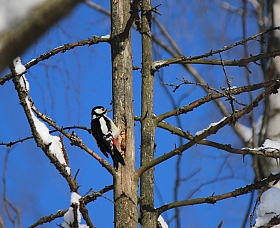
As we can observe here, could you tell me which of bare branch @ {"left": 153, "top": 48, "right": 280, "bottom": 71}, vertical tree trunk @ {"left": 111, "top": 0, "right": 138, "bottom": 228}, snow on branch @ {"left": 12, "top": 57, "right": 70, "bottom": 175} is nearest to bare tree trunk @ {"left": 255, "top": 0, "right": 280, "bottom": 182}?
bare branch @ {"left": 153, "top": 48, "right": 280, "bottom": 71}

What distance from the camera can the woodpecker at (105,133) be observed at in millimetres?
2909

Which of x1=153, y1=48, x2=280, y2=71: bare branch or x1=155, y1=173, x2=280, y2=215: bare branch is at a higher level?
x1=153, y1=48, x2=280, y2=71: bare branch

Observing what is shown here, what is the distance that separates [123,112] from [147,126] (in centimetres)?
53

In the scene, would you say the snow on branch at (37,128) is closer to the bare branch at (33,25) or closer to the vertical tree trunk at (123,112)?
the vertical tree trunk at (123,112)

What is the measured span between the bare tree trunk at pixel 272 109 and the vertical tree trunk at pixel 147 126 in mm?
1048

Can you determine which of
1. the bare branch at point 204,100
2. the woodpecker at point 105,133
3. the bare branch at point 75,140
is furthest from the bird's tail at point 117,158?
the bare branch at point 204,100

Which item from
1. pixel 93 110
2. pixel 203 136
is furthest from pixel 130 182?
pixel 93 110

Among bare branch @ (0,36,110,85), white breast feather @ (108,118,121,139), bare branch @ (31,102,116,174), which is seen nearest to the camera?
bare branch @ (31,102,116,174)

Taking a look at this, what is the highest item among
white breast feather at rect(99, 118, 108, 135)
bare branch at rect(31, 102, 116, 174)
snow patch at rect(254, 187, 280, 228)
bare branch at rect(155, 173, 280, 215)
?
white breast feather at rect(99, 118, 108, 135)

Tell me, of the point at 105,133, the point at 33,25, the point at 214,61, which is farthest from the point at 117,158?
the point at 33,25

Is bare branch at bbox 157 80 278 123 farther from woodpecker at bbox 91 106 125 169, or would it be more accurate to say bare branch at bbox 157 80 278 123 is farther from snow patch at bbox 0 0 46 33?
snow patch at bbox 0 0 46 33

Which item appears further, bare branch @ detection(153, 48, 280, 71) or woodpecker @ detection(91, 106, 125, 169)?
bare branch @ detection(153, 48, 280, 71)

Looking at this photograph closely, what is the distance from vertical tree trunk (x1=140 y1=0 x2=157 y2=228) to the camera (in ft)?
10.3

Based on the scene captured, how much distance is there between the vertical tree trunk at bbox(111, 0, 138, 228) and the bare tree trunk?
4.81 feet
